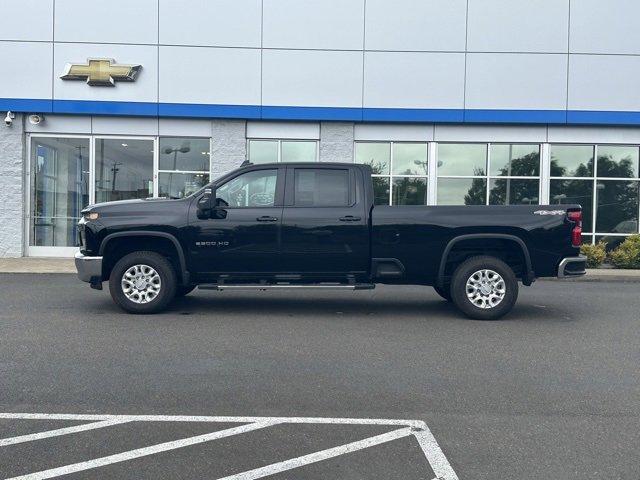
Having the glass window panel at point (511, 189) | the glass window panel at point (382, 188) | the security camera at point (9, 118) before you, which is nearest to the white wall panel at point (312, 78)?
the glass window panel at point (382, 188)

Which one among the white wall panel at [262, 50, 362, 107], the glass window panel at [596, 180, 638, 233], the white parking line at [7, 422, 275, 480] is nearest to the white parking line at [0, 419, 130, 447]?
the white parking line at [7, 422, 275, 480]

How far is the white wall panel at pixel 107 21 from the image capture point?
54.5 ft

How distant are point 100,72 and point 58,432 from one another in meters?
14.3

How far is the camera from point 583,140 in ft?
56.7

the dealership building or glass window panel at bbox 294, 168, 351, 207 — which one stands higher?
the dealership building

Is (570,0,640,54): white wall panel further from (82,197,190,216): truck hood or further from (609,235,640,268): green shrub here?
(82,197,190,216): truck hood

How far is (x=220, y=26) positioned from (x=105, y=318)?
11.0 m

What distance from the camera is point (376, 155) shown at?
57.1 feet

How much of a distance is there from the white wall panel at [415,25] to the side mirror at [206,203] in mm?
10170

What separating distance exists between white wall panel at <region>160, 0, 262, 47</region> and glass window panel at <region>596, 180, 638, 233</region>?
10468 mm

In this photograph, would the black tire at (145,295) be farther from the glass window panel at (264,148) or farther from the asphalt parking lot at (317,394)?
the glass window panel at (264,148)

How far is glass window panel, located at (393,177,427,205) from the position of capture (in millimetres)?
17391

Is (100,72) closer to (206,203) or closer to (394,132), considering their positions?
(394,132)

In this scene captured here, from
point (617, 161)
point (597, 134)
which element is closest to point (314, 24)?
point (597, 134)
